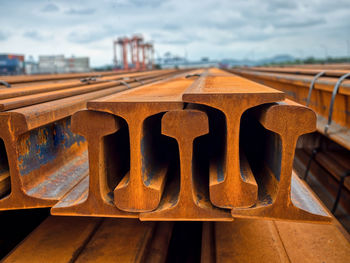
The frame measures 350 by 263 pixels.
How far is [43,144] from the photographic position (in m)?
1.76

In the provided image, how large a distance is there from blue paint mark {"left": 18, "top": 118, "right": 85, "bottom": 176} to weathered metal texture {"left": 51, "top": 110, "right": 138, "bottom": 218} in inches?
10.4

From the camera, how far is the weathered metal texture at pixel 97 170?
4.41 ft

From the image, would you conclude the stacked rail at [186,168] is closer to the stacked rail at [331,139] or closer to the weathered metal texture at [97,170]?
the weathered metal texture at [97,170]

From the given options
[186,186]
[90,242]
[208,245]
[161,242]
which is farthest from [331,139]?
[90,242]

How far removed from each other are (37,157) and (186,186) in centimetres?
89

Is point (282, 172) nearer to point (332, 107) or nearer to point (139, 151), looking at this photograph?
point (139, 151)

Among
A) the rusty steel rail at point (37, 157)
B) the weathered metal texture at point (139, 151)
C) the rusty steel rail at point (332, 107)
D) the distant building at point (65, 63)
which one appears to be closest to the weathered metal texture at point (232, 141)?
the weathered metal texture at point (139, 151)

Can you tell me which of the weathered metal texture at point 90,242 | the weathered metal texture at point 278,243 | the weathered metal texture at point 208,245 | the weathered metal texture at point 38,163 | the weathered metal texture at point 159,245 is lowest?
the weathered metal texture at point 159,245

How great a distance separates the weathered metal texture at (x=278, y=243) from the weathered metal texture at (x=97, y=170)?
68cm

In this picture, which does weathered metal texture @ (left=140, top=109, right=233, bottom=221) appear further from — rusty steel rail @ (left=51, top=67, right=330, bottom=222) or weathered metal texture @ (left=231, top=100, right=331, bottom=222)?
weathered metal texture @ (left=231, top=100, right=331, bottom=222)

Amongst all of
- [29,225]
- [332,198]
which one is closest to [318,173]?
→ [332,198]

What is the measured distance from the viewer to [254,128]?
198cm

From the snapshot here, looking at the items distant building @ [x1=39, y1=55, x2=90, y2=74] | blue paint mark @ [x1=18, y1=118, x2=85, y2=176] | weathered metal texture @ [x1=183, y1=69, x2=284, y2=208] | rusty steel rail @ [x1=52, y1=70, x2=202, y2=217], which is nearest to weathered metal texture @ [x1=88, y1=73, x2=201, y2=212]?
rusty steel rail @ [x1=52, y1=70, x2=202, y2=217]

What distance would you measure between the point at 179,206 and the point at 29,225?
153 centimetres
